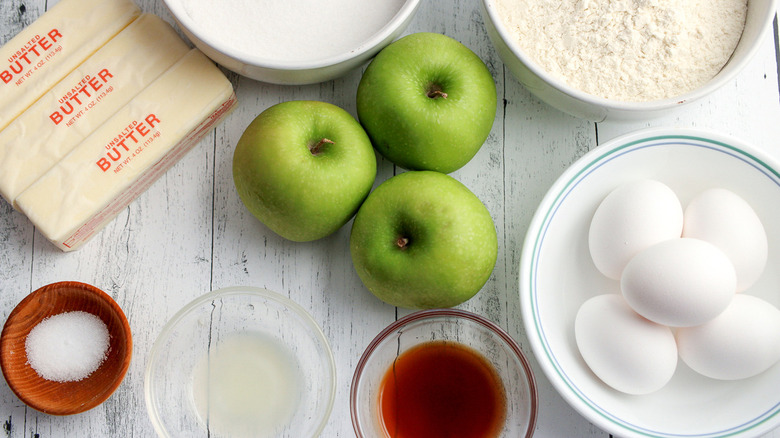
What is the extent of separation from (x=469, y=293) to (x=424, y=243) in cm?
10

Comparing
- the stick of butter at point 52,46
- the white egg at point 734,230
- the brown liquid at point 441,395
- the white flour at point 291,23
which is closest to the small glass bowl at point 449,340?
the brown liquid at point 441,395

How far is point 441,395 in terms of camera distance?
0.85 metres

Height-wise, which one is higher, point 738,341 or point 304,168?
point 304,168

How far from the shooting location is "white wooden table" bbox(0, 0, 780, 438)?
888mm

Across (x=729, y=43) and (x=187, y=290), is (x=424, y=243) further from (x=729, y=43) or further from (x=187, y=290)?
(x=729, y=43)

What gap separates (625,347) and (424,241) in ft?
0.90

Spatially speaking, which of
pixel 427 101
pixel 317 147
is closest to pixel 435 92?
pixel 427 101

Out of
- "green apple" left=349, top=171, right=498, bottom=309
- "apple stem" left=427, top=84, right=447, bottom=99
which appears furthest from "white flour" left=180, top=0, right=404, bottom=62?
"green apple" left=349, top=171, right=498, bottom=309

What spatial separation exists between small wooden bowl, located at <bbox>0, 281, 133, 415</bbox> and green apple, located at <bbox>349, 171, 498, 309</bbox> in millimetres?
351

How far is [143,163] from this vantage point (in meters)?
0.86

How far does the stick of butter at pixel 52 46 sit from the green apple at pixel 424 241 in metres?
0.45

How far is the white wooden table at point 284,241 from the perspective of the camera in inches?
35.0

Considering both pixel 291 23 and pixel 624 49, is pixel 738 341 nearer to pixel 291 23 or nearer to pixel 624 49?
pixel 624 49

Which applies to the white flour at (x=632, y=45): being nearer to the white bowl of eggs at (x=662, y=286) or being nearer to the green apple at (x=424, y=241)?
the white bowl of eggs at (x=662, y=286)
